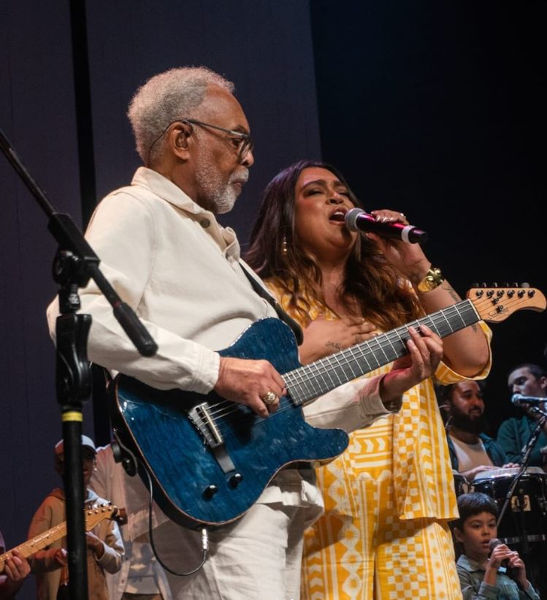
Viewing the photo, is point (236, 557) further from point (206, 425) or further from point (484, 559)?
point (484, 559)

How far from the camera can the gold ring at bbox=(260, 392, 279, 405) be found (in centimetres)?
213

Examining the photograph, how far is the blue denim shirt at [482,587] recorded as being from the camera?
5.19 metres

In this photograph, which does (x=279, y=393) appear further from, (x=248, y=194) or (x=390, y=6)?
(x=390, y=6)

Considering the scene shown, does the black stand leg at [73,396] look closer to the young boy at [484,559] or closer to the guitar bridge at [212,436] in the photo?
the guitar bridge at [212,436]

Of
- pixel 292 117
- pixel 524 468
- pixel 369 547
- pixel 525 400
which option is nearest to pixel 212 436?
pixel 369 547

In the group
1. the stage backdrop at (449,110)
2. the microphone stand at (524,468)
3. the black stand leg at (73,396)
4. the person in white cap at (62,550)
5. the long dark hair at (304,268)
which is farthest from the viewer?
the stage backdrop at (449,110)

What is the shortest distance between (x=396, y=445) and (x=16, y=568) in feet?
9.61

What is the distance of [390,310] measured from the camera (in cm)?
317

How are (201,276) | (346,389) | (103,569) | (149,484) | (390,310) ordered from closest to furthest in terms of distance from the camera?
(149,484), (201,276), (346,389), (390,310), (103,569)

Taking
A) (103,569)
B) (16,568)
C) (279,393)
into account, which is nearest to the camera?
(279,393)

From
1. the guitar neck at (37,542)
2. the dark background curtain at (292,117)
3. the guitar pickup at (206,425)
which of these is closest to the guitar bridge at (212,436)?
the guitar pickup at (206,425)

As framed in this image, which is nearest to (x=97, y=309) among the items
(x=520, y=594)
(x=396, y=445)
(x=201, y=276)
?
(x=201, y=276)

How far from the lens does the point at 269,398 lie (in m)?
2.14

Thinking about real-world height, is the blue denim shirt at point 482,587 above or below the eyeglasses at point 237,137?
below
